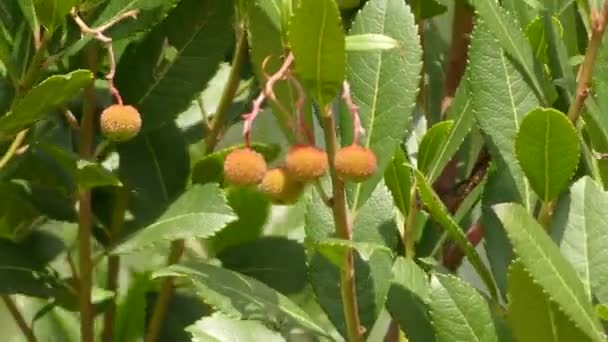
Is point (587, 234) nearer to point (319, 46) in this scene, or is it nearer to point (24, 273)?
point (319, 46)

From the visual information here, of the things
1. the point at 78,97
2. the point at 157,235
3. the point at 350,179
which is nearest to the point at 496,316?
the point at 350,179

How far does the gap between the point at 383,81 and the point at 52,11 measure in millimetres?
208

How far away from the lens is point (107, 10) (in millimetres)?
701

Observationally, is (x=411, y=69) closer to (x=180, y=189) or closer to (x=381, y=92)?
(x=381, y=92)

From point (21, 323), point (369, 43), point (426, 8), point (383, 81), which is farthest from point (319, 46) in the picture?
point (21, 323)

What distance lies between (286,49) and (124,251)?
22 centimetres

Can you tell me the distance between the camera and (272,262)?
2.77ft

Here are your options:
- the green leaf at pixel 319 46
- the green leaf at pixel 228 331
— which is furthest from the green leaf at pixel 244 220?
the green leaf at pixel 319 46

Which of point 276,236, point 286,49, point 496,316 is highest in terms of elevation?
point 286,49

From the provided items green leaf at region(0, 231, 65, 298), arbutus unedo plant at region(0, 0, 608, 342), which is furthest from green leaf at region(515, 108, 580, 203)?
green leaf at region(0, 231, 65, 298)

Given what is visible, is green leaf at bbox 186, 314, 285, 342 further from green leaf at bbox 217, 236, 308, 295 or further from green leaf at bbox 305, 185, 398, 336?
green leaf at bbox 217, 236, 308, 295

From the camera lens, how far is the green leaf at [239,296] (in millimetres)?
615

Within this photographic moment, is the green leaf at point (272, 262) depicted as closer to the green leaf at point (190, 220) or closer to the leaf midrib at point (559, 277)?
the green leaf at point (190, 220)

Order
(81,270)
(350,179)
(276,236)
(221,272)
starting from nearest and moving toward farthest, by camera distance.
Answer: (350,179), (221,272), (81,270), (276,236)
